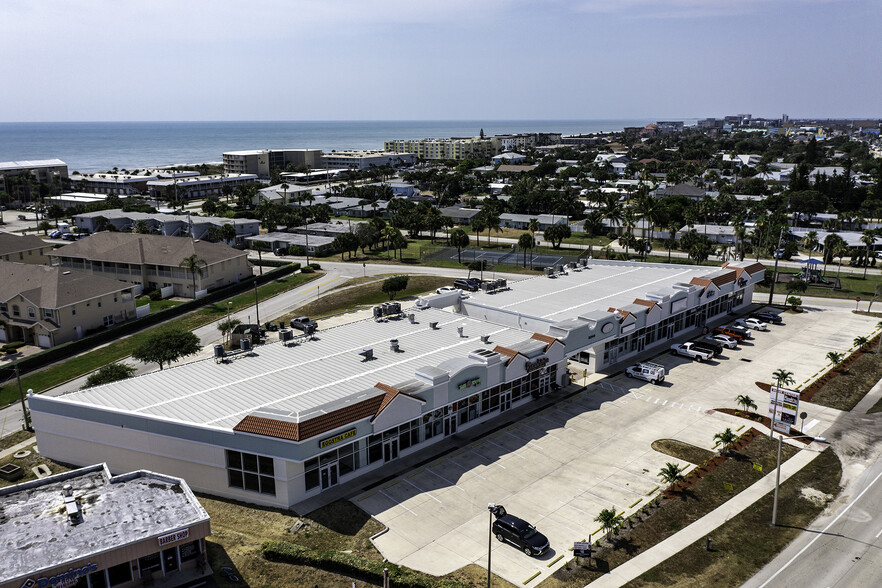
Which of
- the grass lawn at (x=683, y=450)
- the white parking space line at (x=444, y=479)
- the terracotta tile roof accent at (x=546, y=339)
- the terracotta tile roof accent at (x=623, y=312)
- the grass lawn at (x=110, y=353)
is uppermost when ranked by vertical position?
the terracotta tile roof accent at (x=623, y=312)

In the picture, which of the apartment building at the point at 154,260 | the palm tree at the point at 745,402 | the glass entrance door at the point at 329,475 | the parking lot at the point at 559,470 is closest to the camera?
the parking lot at the point at 559,470

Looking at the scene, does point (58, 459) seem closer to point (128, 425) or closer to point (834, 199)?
point (128, 425)

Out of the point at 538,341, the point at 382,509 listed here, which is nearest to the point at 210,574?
the point at 382,509

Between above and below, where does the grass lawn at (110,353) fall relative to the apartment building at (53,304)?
below

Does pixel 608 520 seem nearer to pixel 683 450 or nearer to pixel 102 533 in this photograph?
pixel 683 450

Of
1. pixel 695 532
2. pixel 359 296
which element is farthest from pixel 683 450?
pixel 359 296

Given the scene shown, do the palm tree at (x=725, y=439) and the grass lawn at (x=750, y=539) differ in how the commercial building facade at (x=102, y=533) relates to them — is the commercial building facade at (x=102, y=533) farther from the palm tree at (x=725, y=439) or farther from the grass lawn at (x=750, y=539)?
the palm tree at (x=725, y=439)

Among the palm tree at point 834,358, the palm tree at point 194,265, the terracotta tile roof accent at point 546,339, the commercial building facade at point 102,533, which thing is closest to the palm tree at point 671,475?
the terracotta tile roof accent at point 546,339
